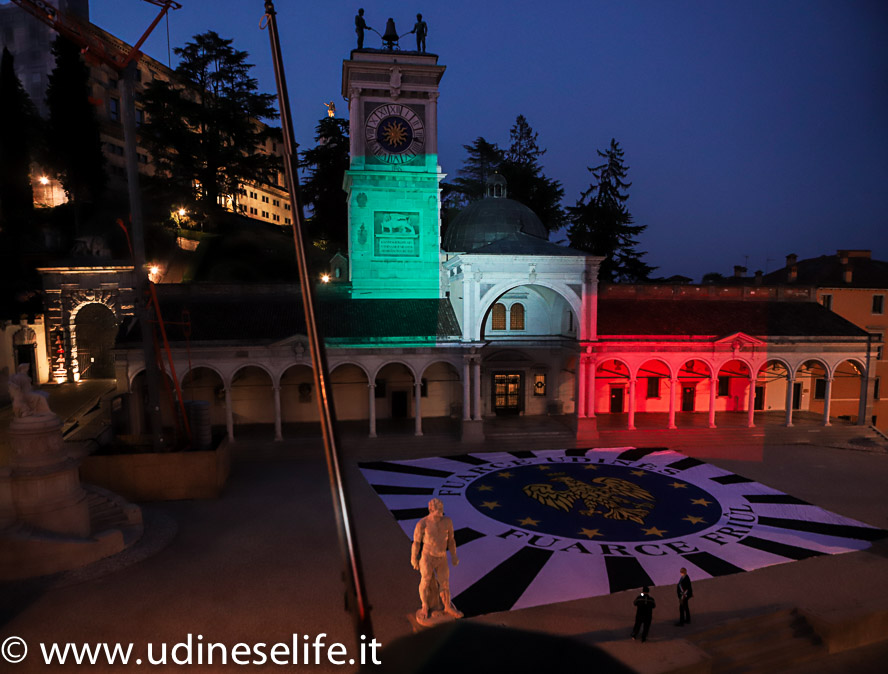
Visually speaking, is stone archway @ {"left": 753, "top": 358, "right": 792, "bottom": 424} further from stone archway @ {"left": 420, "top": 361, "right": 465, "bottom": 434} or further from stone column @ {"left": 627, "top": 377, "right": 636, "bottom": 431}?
stone archway @ {"left": 420, "top": 361, "right": 465, "bottom": 434}

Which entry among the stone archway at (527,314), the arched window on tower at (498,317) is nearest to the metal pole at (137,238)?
the stone archway at (527,314)

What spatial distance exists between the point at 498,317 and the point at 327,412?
92.8ft

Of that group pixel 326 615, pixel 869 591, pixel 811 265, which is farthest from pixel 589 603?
pixel 811 265

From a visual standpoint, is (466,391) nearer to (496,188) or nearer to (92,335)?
(496,188)

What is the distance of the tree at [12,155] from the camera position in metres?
36.2

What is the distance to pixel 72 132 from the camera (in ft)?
131

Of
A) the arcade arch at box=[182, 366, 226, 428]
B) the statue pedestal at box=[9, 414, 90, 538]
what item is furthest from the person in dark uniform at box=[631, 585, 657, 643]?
the arcade arch at box=[182, 366, 226, 428]

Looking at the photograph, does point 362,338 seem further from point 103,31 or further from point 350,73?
point 103,31

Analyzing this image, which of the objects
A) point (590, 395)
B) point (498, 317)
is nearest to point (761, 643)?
point (590, 395)

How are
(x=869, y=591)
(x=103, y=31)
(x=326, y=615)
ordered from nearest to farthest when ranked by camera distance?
(x=326, y=615), (x=869, y=591), (x=103, y=31)

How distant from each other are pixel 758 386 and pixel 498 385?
55.2 feet

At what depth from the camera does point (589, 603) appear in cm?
1298

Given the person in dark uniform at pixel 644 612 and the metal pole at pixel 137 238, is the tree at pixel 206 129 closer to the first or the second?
the metal pole at pixel 137 238

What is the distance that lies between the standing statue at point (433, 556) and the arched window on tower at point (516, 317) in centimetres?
2237
